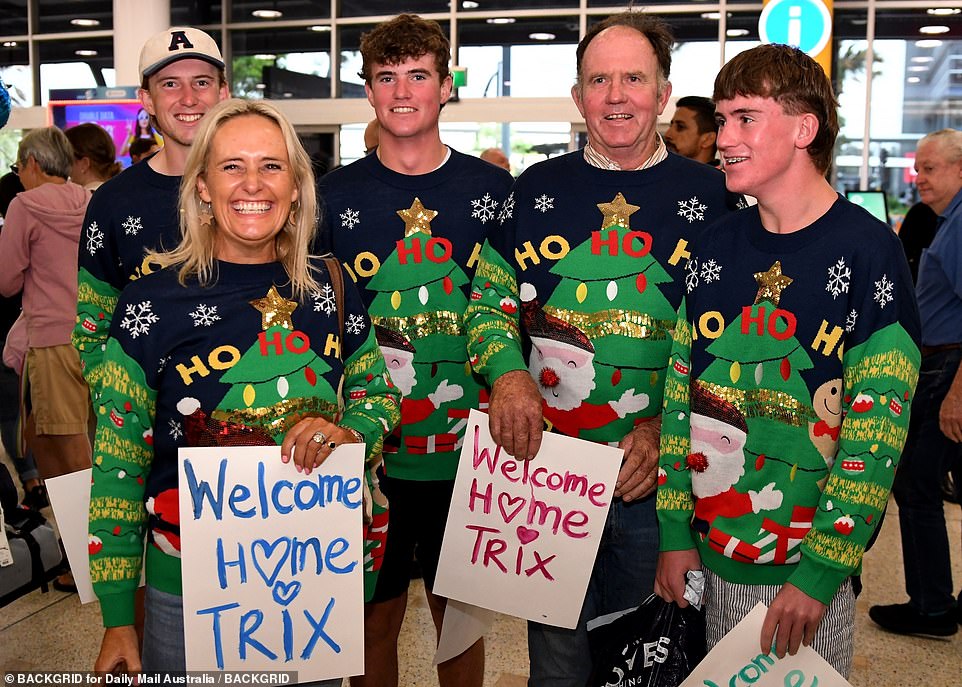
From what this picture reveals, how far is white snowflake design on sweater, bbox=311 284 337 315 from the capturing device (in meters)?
1.90

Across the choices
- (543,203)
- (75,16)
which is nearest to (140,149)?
(543,203)

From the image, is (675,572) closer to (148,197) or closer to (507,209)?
(507,209)

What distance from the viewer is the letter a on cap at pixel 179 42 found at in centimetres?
249

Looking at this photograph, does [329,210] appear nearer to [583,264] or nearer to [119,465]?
[583,264]

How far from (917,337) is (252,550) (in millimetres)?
1299

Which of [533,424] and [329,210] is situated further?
[329,210]

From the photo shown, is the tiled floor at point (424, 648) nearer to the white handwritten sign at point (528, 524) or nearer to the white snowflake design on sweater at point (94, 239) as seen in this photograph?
the white handwritten sign at point (528, 524)

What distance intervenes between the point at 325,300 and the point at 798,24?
540 centimetres

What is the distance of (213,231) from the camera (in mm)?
1928

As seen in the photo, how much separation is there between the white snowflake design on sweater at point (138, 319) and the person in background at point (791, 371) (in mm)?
1064

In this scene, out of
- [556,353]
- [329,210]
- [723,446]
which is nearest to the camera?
[723,446]

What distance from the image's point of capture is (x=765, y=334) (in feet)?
6.06

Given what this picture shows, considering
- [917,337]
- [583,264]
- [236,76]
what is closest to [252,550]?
[583,264]

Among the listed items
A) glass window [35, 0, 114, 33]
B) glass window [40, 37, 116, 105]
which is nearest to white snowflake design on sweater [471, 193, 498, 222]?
glass window [40, 37, 116, 105]
